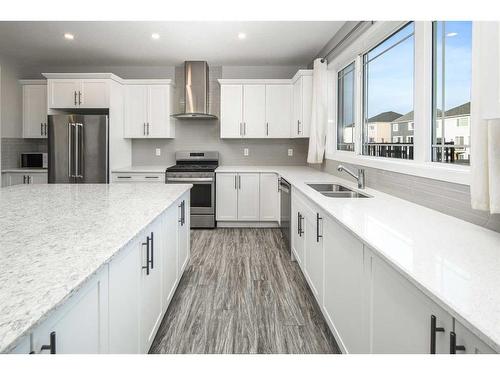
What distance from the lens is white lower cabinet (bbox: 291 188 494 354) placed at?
1.06 m

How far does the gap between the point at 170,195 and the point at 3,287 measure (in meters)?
1.97

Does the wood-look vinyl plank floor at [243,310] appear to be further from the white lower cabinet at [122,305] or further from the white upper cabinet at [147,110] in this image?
the white upper cabinet at [147,110]

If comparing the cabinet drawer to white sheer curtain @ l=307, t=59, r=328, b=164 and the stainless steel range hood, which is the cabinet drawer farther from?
white sheer curtain @ l=307, t=59, r=328, b=164

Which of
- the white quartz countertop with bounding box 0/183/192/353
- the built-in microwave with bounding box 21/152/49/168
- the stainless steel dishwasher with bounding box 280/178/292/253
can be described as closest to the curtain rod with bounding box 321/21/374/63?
the stainless steel dishwasher with bounding box 280/178/292/253

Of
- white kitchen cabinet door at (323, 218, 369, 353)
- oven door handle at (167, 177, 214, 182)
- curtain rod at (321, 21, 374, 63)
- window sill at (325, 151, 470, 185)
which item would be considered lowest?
white kitchen cabinet door at (323, 218, 369, 353)

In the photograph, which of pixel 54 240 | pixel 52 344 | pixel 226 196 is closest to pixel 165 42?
pixel 226 196

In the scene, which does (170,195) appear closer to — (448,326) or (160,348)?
(160,348)

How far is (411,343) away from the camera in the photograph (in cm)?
124

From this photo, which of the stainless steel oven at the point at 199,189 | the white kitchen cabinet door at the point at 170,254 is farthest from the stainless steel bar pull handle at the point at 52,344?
the stainless steel oven at the point at 199,189

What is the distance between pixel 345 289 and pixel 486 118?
1.03 m

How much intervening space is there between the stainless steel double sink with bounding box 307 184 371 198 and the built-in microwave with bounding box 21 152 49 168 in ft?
14.3

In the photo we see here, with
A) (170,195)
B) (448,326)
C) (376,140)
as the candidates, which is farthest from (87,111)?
(448,326)

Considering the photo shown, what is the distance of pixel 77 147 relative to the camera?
546cm

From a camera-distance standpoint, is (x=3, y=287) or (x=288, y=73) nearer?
(x=3, y=287)
